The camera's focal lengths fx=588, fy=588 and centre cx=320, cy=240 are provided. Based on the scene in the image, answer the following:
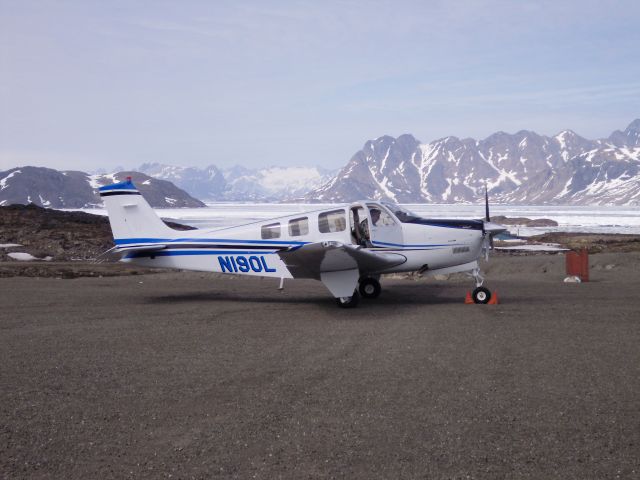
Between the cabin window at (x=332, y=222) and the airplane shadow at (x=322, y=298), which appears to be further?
the airplane shadow at (x=322, y=298)

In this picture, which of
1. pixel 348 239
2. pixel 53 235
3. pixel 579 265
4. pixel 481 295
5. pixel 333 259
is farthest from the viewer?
pixel 53 235

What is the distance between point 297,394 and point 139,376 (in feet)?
6.64

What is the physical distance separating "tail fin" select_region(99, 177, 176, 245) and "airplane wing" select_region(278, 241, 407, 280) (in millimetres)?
3866

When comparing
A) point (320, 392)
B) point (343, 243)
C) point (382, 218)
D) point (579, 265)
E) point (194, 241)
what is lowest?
point (579, 265)

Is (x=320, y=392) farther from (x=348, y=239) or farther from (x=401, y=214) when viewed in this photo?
(x=401, y=214)

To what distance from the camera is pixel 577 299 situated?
44.9ft

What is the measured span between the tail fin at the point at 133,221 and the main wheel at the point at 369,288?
16.1 feet

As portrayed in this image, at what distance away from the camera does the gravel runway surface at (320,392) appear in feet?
14.8

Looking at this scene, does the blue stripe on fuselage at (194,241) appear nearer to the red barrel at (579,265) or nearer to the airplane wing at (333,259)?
the airplane wing at (333,259)

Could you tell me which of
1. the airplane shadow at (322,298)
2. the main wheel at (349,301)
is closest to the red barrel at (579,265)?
the airplane shadow at (322,298)

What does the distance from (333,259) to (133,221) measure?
5615 mm

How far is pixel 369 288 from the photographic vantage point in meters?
14.8

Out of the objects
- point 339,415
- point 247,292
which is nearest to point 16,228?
point 247,292

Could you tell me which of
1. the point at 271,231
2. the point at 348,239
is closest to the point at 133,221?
the point at 271,231
